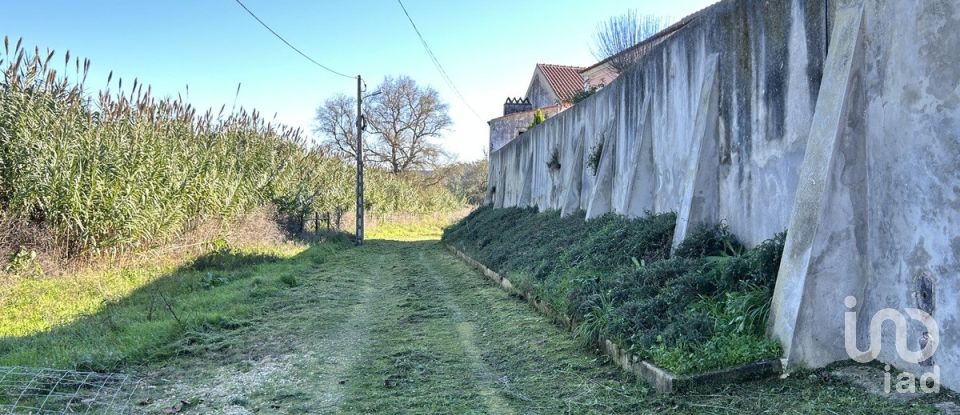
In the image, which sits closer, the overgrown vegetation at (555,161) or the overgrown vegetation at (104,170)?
the overgrown vegetation at (104,170)

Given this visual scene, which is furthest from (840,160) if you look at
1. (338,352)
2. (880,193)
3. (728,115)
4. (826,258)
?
(338,352)

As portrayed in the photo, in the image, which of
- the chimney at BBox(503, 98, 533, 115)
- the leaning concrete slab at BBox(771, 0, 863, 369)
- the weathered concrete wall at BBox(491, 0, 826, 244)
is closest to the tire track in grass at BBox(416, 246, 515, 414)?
the leaning concrete slab at BBox(771, 0, 863, 369)

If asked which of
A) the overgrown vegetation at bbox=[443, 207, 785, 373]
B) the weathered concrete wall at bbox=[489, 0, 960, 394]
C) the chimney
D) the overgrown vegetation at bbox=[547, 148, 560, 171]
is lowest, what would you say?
the overgrown vegetation at bbox=[443, 207, 785, 373]

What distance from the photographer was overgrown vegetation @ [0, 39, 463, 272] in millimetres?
7691


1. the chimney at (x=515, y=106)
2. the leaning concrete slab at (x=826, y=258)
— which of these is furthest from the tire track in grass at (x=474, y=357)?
the chimney at (x=515, y=106)

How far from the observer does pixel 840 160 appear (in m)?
3.61

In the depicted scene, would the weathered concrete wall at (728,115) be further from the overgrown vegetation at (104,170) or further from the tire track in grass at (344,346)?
the overgrown vegetation at (104,170)

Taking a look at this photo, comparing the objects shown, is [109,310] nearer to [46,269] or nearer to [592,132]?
[46,269]

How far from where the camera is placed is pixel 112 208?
854 centimetres

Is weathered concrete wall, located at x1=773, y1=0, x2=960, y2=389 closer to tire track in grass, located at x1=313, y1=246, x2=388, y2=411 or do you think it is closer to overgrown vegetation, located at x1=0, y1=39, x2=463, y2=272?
tire track in grass, located at x1=313, y1=246, x2=388, y2=411

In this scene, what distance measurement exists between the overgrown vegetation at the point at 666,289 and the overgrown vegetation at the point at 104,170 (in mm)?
6236

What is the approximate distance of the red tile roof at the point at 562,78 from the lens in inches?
1123

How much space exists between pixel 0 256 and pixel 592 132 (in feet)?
31.9

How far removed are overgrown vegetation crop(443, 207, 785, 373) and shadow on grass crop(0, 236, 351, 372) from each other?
148 inches
